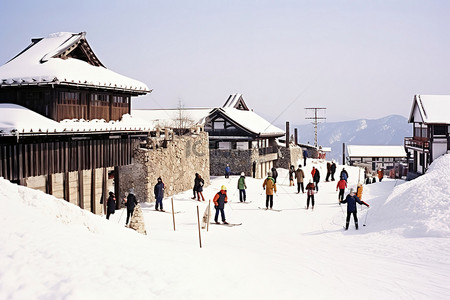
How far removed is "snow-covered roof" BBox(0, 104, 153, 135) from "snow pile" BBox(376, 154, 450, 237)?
1239cm

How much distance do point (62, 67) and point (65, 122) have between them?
7.67 ft

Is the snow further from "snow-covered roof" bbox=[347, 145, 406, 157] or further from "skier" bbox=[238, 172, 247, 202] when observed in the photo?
"snow-covered roof" bbox=[347, 145, 406, 157]

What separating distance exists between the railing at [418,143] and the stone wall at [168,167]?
19.2 metres

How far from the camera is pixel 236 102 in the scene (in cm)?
4616

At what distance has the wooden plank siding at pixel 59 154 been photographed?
15523mm

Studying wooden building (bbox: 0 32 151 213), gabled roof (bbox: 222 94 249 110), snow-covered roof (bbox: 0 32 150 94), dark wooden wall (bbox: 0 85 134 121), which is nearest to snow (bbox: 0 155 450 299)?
wooden building (bbox: 0 32 151 213)

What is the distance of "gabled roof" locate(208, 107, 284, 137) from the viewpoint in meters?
40.2

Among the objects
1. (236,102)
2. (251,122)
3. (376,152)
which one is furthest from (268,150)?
(376,152)

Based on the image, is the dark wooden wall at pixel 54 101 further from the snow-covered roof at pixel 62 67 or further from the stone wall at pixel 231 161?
the stone wall at pixel 231 161

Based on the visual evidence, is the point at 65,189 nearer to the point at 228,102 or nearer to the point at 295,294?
the point at 295,294

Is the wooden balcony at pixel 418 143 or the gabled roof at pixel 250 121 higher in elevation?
the gabled roof at pixel 250 121

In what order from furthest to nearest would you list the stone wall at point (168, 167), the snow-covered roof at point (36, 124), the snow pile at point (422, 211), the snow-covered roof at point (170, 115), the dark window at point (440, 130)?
the snow-covered roof at point (170, 115), the dark window at point (440, 130), the stone wall at point (168, 167), the snow-covered roof at point (36, 124), the snow pile at point (422, 211)

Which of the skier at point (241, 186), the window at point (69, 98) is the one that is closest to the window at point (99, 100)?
the window at point (69, 98)

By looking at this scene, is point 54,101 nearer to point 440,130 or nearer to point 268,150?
point 268,150
